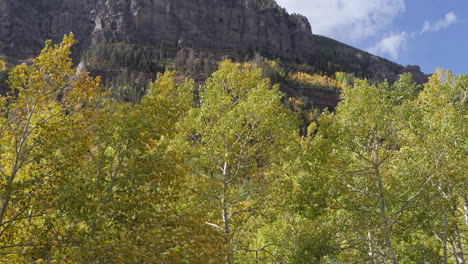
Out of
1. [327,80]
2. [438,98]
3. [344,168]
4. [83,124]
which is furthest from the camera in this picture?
[327,80]

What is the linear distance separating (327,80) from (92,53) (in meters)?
124

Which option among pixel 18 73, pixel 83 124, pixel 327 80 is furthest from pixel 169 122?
pixel 327 80

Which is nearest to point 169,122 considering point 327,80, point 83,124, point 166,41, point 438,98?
point 83,124

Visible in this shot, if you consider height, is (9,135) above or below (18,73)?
below

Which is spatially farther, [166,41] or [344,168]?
[166,41]

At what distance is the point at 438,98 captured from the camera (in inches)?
878

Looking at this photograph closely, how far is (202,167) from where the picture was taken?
14.3 metres

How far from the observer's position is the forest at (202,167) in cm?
856

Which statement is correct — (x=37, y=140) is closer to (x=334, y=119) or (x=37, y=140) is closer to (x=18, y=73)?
(x=18, y=73)

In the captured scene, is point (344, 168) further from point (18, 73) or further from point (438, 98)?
point (18, 73)

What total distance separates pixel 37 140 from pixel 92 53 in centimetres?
16738

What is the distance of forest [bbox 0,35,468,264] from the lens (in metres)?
8.56

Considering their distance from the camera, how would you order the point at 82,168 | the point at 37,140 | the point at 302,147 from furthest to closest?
the point at 302,147, the point at 82,168, the point at 37,140

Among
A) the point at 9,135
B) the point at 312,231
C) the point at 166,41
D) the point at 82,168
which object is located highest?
the point at 166,41
